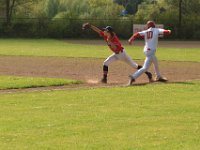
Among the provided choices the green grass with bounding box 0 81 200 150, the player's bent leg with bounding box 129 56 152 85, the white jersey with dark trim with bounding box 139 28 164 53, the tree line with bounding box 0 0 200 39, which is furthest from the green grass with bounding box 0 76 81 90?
the tree line with bounding box 0 0 200 39

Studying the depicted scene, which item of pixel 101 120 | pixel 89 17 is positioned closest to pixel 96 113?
pixel 101 120

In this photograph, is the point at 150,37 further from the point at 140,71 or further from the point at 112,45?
the point at 112,45

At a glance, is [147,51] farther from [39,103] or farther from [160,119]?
[160,119]

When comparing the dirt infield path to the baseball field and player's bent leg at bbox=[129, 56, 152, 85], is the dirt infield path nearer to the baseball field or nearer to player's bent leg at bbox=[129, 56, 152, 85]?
the baseball field

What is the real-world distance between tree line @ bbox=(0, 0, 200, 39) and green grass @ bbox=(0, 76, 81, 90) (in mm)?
38129

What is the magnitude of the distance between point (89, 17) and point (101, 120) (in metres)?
52.3

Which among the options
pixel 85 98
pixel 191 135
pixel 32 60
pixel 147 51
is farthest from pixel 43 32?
pixel 191 135

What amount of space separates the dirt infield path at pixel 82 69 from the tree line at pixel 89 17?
2812 centimetres

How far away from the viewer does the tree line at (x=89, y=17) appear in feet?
187

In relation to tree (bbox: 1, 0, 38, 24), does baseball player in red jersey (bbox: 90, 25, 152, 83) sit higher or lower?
higher

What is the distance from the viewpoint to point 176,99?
1377 cm

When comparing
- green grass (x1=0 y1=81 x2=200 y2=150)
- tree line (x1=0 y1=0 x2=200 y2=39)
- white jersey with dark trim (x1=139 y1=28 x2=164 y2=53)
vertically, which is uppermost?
white jersey with dark trim (x1=139 y1=28 x2=164 y2=53)

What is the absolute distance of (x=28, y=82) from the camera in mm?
17844

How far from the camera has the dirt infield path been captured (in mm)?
19891
